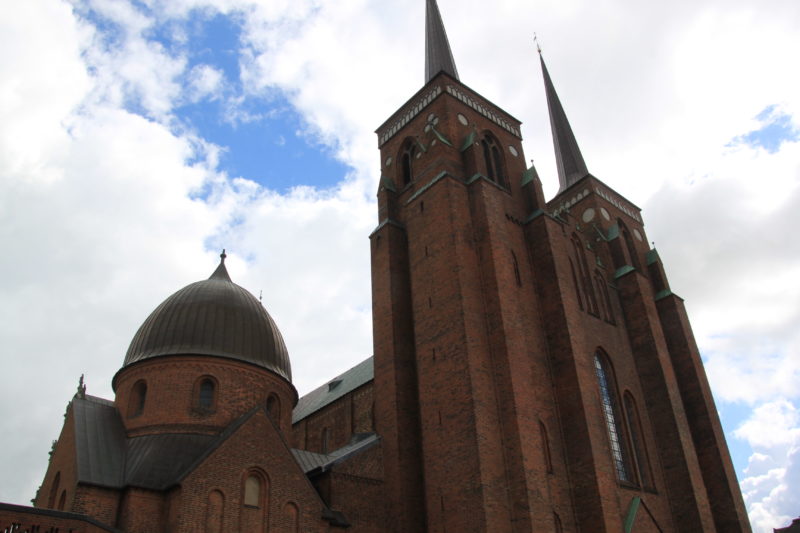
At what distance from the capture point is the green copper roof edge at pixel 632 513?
70.7ft

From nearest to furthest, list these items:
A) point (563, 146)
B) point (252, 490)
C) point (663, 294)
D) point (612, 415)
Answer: point (252, 490)
point (612, 415)
point (663, 294)
point (563, 146)

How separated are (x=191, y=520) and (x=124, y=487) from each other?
3.09m

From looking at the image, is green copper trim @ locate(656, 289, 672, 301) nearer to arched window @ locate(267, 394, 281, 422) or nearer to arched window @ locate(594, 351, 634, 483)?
arched window @ locate(594, 351, 634, 483)

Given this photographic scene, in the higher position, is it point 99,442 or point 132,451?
point 99,442

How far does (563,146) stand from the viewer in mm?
38688

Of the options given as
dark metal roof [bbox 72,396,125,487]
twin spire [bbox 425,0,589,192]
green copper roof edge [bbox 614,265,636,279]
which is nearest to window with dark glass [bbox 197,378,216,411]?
dark metal roof [bbox 72,396,125,487]

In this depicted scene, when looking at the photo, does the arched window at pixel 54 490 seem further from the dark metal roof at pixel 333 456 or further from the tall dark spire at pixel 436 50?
the tall dark spire at pixel 436 50

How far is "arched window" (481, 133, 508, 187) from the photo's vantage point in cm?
2857

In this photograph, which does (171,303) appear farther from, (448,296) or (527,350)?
(527,350)

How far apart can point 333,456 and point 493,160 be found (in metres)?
14.6

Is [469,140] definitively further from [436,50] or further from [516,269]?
[436,50]

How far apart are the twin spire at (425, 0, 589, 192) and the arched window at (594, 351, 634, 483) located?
13.0 m

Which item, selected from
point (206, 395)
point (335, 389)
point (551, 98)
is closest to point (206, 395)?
point (206, 395)

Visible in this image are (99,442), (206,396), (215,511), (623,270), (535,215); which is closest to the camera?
(215,511)
